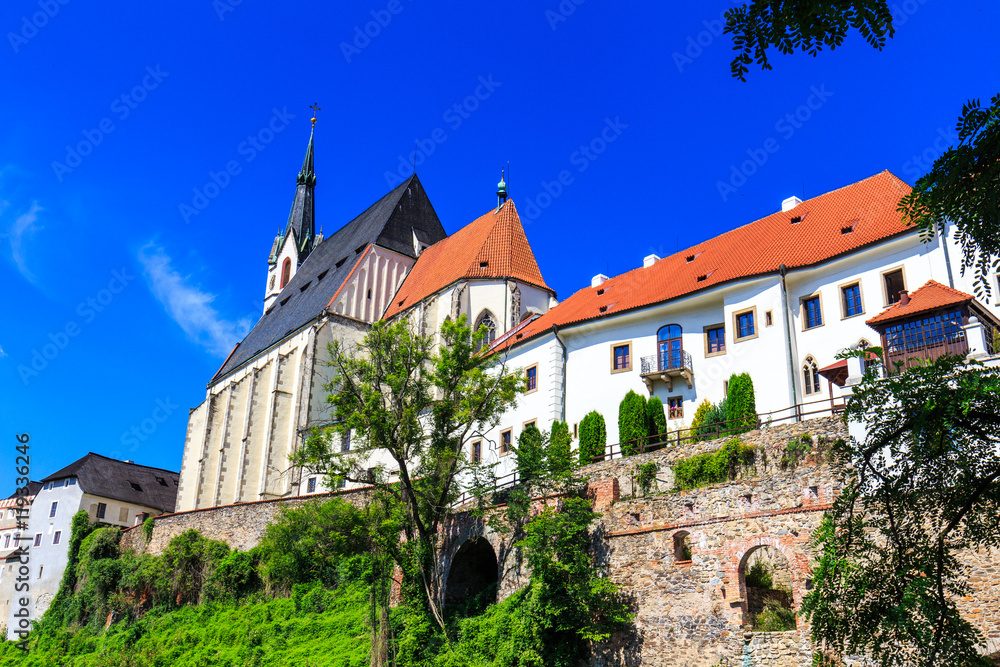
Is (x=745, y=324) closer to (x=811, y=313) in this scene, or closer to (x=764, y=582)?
(x=811, y=313)

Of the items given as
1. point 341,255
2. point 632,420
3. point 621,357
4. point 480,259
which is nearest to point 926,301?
point 632,420

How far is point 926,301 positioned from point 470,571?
48.9 feet

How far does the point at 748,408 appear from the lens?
26859 mm

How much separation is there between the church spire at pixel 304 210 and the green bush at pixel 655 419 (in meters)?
55.3

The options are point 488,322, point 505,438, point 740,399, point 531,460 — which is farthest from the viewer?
point 488,322

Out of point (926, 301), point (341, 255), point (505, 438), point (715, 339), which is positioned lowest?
point (505, 438)

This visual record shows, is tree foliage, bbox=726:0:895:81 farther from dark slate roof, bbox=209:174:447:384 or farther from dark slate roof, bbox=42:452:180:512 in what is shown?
dark slate roof, bbox=42:452:180:512

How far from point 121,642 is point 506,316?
22206 millimetres

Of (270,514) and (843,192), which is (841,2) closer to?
(843,192)

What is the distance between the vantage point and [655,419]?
95.7 feet

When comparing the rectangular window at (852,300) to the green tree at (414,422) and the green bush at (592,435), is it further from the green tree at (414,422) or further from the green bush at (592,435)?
the green tree at (414,422)

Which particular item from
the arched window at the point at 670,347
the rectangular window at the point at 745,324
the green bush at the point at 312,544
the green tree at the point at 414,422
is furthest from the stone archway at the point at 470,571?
the rectangular window at the point at 745,324

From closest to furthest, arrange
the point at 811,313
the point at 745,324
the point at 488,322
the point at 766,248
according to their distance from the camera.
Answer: the point at 811,313, the point at 745,324, the point at 766,248, the point at 488,322

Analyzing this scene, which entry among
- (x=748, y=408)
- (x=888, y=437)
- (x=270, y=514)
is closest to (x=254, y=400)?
(x=270, y=514)
